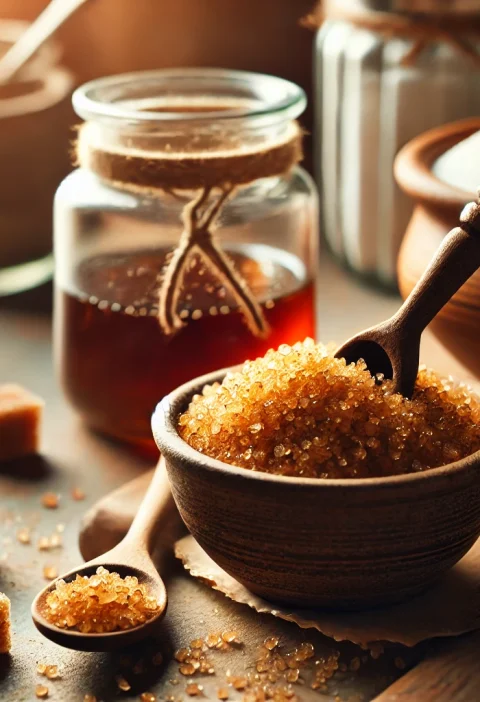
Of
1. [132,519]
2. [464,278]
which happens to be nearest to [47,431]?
[132,519]

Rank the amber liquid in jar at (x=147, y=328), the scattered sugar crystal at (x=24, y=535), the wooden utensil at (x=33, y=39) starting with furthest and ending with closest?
the wooden utensil at (x=33, y=39)
the amber liquid in jar at (x=147, y=328)
the scattered sugar crystal at (x=24, y=535)

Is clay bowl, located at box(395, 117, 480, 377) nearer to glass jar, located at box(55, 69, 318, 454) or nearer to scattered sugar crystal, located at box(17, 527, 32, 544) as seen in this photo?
glass jar, located at box(55, 69, 318, 454)

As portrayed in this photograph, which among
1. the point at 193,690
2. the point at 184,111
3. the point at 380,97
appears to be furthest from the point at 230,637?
the point at 380,97

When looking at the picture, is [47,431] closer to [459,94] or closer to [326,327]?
[326,327]

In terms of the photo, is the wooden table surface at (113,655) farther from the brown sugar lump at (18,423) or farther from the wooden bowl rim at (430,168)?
the wooden bowl rim at (430,168)

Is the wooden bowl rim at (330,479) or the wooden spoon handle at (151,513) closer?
the wooden bowl rim at (330,479)

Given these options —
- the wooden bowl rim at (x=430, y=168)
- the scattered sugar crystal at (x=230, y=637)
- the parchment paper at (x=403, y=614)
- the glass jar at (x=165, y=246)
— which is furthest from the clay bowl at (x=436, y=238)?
the scattered sugar crystal at (x=230, y=637)
